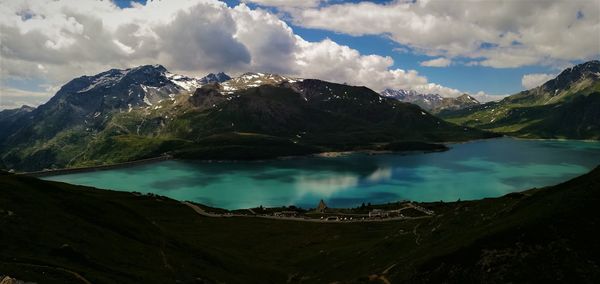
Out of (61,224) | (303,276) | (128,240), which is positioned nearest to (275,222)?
(303,276)

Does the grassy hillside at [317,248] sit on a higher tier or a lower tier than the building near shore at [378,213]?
higher

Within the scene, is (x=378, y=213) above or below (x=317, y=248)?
above

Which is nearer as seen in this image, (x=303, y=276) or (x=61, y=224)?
(x=61, y=224)

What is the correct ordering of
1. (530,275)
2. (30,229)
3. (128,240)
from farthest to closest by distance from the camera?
(128,240) → (30,229) → (530,275)

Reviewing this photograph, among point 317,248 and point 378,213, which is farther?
point 378,213

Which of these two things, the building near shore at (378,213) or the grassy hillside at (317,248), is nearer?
the grassy hillside at (317,248)

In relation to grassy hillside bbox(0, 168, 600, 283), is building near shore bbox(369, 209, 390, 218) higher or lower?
lower

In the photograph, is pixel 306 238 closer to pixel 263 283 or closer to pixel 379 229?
pixel 379 229

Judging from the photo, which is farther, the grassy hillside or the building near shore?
the building near shore
